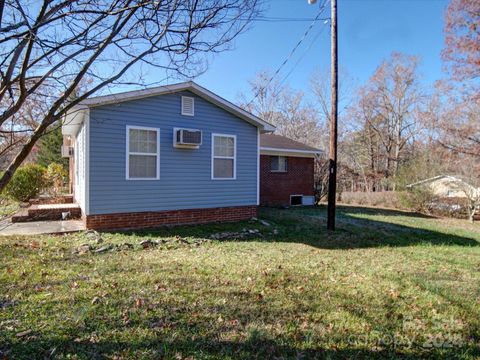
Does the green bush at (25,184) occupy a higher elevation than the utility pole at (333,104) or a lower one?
lower

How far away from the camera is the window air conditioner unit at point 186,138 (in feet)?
26.9

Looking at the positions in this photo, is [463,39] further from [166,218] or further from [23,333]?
[23,333]

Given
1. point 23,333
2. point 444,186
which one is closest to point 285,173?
point 444,186

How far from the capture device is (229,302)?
11.6 feet

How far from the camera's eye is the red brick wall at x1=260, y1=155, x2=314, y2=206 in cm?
1444

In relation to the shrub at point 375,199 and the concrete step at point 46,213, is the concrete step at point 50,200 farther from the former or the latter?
the shrub at point 375,199

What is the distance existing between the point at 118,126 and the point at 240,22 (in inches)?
202

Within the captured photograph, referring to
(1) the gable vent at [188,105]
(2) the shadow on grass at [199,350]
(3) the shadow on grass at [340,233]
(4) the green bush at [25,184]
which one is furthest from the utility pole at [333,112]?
(4) the green bush at [25,184]

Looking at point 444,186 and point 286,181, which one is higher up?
point 286,181

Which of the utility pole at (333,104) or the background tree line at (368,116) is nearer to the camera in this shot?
the utility pole at (333,104)

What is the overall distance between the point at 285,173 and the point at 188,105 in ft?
25.0

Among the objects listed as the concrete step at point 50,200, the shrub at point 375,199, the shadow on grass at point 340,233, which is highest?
the concrete step at point 50,200

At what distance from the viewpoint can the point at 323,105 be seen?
29.0m

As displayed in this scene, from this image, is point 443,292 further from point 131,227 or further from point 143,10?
point 131,227
